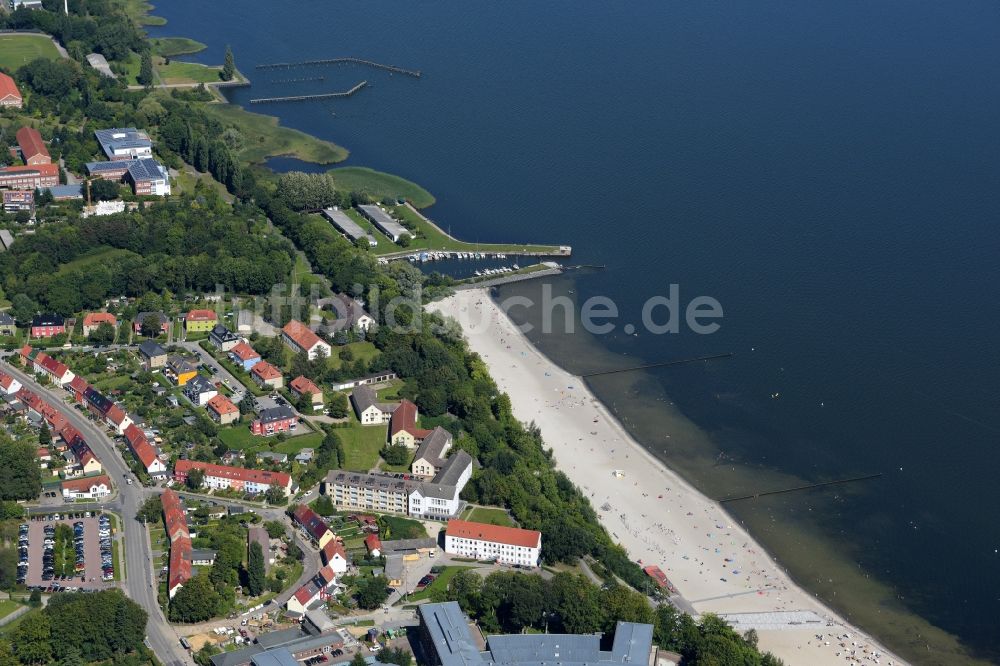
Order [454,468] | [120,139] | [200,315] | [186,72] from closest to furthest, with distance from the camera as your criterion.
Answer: [454,468], [200,315], [120,139], [186,72]

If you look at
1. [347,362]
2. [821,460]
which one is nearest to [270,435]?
[347,362]

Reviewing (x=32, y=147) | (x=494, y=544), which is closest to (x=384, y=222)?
(x=32, y=147)

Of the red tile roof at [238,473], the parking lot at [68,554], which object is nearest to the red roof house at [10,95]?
the red tile roof at [238,473]

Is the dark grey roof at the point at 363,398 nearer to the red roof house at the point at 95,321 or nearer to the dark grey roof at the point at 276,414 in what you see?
the dark grey roof at the point at 276,414

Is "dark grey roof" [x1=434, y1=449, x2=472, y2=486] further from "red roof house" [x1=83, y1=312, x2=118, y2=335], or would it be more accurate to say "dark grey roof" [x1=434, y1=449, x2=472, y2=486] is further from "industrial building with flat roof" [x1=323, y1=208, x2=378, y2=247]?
"industrial building with flat roof" [x1=323, y1=208, x2=378, y2=247]

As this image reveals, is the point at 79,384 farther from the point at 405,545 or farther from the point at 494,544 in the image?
the point at 494,544

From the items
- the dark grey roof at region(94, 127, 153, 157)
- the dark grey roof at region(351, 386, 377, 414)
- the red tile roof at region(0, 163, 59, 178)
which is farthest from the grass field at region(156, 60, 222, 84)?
the dark grey roof at region(351, 386, 377, 414)
